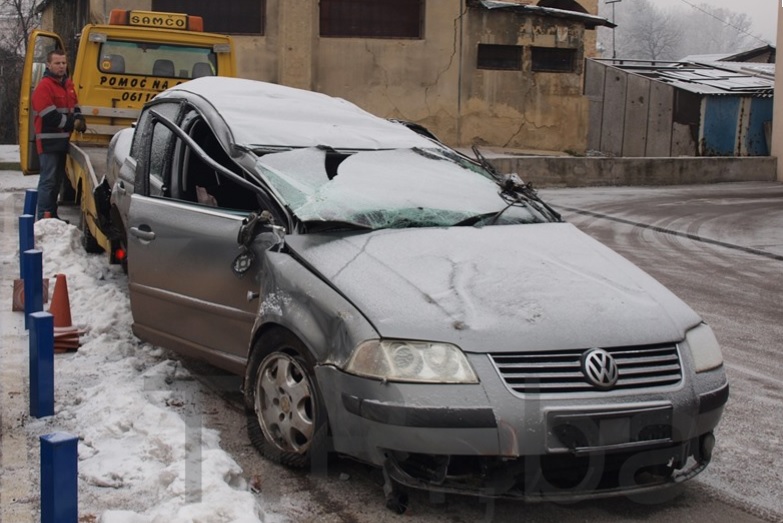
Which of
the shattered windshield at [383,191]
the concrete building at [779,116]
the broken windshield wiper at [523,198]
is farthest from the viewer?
the concrete building at [779,116]

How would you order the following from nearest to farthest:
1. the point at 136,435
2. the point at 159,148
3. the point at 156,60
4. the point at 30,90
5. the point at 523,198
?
the point at 136,435 < the point at 523,198 < the point at 159,148 < the point at 30,90 < the point at 156,60

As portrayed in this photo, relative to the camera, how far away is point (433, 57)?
26.3 m

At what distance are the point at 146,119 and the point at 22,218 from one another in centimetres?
200

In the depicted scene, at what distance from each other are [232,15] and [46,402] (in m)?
20.4

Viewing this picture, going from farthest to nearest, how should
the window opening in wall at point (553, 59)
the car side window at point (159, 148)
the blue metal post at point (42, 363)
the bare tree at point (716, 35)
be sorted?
1. the bare tree at point (716, 35)
2. the window opening in wall at point (553, 59)
3. the car side window at point (159, 148)
4. the blue metal post at point (42, 363)

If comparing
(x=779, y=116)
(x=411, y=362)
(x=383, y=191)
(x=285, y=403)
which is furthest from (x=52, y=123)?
(x=779, y=116)

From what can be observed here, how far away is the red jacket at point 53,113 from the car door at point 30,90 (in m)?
1.42

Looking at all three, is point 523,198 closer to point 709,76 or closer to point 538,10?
point 538,10

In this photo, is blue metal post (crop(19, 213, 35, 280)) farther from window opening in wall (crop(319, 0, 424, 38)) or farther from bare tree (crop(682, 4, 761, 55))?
bare tree (crop(682, 4, 761, 55))

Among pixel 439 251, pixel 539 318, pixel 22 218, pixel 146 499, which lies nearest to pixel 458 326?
pixel 539 318

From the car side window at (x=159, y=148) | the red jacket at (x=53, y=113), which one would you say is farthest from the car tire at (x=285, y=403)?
the red jacket at (x=53, y=113)

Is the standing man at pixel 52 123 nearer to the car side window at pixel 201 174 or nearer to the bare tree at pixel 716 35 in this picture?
the car side window at pixel 201 174

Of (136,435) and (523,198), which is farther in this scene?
(523,198)

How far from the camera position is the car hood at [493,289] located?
4.05m
